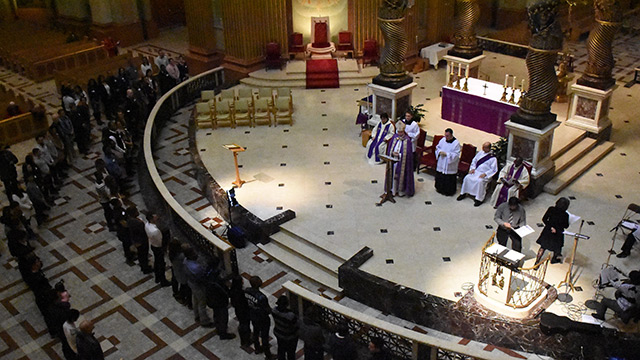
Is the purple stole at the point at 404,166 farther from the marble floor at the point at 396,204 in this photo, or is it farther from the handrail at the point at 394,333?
the handrail at the point at 394,333

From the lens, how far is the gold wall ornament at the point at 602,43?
35.0ft

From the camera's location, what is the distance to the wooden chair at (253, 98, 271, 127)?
13.5 meters

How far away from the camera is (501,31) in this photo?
1941 centimetres

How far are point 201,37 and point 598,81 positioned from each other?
33.7 ft

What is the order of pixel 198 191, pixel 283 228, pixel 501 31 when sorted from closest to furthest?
pixel 283 228
pixel 198 191
pixel 501 31

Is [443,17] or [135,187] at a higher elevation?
[443,17]

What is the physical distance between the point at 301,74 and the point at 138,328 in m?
9.14

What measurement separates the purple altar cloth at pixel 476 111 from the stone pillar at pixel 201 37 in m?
7.08

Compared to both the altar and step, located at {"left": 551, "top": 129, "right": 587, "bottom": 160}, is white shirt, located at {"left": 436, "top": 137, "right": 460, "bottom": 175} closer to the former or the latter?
step, located at {"left": 551, "top": 129, "right": 587, "bottom": 160}

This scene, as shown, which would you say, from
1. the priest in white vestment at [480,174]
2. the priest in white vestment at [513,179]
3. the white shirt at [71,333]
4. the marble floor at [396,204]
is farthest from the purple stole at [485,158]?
the white shirt at [71,333]

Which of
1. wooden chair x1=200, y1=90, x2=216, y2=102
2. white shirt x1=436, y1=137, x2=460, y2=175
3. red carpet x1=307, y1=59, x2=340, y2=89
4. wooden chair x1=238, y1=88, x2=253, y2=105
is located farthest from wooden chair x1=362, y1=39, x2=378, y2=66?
white shirt x1=436, y1=137, x2=460, y2=175

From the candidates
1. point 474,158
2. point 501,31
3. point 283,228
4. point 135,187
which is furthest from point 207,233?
point 501,31

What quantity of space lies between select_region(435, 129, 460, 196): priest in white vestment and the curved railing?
3.78 metres

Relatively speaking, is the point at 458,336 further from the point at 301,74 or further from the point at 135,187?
the point at 301,74
